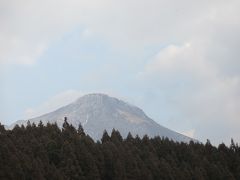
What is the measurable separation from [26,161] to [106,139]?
95.0 feet

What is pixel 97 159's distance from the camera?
6456 centimetres

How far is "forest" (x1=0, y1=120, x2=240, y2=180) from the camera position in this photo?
5256 centimetres

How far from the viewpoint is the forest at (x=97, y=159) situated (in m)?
52.6

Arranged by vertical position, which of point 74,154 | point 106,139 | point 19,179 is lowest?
point 19,179

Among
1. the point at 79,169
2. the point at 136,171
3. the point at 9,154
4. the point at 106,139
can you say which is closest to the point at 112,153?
the point at 136,171

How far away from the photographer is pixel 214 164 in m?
80.2

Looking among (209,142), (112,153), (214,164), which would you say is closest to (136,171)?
(112,153)

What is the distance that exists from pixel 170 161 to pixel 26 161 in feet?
105

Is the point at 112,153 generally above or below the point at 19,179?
above

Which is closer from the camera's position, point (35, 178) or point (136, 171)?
point (35, 178)

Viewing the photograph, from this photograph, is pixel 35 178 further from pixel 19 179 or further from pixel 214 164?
pixel 214 164

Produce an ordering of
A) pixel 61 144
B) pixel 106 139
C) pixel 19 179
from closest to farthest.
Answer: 1. pixel 19 179
2. pixel 61 144
3. pixel 106 139

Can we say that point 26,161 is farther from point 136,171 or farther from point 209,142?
point 209,142

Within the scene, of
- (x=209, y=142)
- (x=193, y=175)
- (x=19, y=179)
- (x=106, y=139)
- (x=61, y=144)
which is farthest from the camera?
(x=209, y=142)
